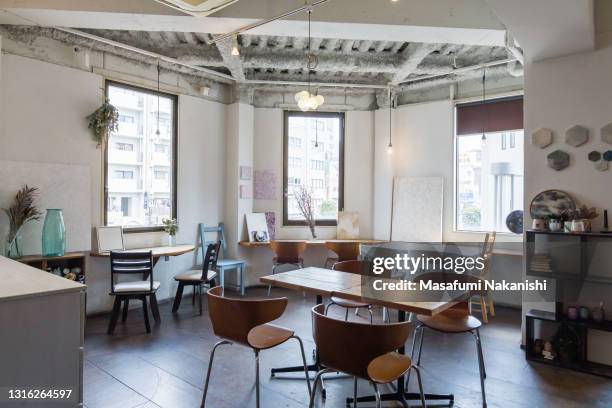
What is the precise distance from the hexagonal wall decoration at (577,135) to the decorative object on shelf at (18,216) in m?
5.29

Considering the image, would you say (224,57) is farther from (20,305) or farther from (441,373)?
(441,373)

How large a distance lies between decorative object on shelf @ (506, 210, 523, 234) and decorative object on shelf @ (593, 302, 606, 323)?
2.13 metres

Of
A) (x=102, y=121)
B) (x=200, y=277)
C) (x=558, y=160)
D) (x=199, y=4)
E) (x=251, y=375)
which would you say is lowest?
(x=251, y=375)

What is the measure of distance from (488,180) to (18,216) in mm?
5904

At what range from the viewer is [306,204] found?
6539 mm

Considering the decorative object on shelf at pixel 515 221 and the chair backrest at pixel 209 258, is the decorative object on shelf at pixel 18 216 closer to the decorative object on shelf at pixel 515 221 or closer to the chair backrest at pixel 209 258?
the chair backrest at pixel 209 258

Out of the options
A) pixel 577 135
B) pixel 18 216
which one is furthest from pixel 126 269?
pixel 577 135

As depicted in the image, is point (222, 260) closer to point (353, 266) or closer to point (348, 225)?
point (348, 225)

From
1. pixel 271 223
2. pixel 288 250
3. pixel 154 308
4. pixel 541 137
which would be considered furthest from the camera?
pixel 271 223

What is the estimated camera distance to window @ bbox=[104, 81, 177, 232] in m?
5.01

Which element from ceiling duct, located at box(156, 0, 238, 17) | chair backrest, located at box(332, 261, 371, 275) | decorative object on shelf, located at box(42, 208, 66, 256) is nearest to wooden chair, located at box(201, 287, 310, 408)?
chair backrest, located at box(332, 261, 371, 275)

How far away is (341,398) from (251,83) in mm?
4711

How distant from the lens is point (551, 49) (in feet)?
11.7

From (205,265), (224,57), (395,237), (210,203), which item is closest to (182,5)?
(224,57)
